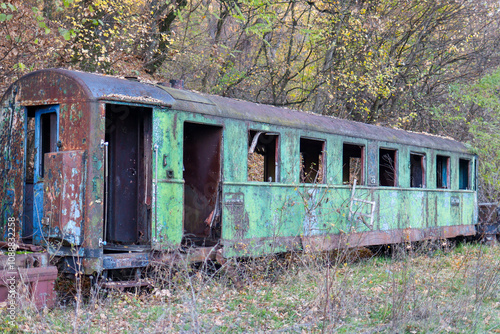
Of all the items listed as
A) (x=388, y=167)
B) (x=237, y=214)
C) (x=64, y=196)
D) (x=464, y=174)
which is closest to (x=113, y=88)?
(x=64, y=196)

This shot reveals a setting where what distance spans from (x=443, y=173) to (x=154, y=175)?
31.3 ft

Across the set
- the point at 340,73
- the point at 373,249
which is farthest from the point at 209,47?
the point at 373,249

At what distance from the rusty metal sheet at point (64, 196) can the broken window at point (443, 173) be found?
33.8 ft

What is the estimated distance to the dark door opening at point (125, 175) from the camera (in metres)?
7.86

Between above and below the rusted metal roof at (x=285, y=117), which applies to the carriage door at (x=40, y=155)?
below

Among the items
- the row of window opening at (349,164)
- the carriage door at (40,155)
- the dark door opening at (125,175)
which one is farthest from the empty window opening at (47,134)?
the row of window opening at (349,164)

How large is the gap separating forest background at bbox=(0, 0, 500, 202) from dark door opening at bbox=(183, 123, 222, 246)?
5.08 metres

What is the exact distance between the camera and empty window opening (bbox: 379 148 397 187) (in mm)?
12406

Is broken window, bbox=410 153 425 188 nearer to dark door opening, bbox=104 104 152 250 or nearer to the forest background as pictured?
the forest background

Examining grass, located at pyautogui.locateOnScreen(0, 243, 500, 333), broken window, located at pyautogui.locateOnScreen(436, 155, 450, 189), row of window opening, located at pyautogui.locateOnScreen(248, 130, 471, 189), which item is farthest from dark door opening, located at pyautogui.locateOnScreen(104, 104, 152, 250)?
broken window, located at pyautogui.locateOnScreen(436, 155, 450, 189)

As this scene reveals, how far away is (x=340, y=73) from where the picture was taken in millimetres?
17688

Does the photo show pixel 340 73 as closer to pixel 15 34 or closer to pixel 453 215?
pixel 453 215

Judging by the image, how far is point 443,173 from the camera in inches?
571

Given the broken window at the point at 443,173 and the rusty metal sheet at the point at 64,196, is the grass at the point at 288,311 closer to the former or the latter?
the rusty metal sheet at the point at 64,196
